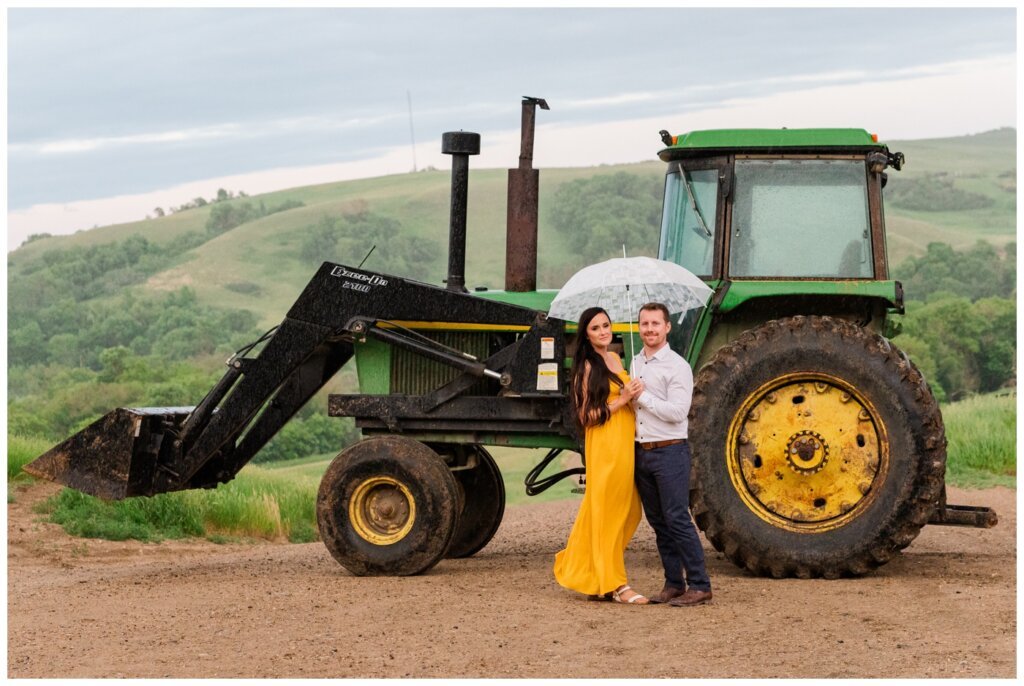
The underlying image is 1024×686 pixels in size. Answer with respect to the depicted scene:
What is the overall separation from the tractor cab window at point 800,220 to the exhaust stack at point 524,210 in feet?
4.71

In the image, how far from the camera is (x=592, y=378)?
8.73 meters

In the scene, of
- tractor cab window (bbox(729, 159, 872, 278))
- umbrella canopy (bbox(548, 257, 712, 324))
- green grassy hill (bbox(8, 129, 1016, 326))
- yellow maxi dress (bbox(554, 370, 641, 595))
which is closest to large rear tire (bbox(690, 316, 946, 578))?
umbrella canopy (bbox(548, 257, 712, 324))

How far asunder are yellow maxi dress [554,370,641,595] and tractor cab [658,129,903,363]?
149cm

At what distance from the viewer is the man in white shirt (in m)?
8.51

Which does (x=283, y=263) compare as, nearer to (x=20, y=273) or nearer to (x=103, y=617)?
(x=20, y=273)

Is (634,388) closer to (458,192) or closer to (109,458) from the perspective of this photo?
(458,192)

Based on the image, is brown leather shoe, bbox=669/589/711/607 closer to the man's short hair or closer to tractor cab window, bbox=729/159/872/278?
the man's short hair

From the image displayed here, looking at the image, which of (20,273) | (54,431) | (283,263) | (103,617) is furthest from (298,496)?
(20,273)

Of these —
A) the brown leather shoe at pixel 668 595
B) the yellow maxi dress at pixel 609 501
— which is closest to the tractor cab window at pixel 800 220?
the yellow maxi dress at pixel 609 501

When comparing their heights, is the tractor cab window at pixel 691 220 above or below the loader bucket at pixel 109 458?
above

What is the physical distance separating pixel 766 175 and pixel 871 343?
141 cm

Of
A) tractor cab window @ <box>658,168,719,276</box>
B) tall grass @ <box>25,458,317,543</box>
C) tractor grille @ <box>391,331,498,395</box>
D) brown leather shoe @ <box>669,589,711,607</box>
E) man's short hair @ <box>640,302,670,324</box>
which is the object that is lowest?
tall grass @ <box>25,458,317,543</box>

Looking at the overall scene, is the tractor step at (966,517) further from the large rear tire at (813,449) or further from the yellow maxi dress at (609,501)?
the yellow maxi dress at (609,501)

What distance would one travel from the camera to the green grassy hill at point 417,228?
59031mm
